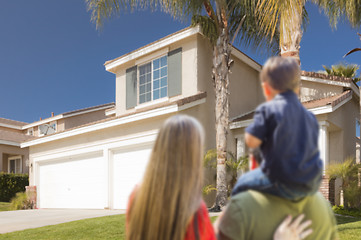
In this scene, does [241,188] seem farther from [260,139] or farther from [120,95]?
[120,95]

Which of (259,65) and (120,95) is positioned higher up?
(259,65)

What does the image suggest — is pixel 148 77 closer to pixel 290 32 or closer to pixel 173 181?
pixel 290 32

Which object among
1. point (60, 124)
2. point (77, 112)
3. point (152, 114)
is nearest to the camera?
point (152, 114)

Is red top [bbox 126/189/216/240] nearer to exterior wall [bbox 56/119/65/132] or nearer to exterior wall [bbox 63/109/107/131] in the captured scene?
exterior wall [bbox 63/109/107/131]

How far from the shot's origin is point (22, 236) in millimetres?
7984

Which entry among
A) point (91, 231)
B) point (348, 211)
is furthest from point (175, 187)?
point (348, 211)

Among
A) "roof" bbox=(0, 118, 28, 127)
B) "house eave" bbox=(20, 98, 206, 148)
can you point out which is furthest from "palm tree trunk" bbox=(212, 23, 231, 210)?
"roof" bbox=(0, 118, 28, 127)

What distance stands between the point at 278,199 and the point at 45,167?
17649 millimetres

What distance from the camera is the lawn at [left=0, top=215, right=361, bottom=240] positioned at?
24.2 feet

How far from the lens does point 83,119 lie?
28.9 m

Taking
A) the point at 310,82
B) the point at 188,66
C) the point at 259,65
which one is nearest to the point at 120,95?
the point at 188,66

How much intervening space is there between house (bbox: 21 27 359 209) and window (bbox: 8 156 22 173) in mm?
10344

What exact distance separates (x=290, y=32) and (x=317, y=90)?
848 cm

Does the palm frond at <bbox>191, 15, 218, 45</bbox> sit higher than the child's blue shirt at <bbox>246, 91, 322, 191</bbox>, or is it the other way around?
the palm frond at <bbox>191, 15, 218, 45</bbox>
